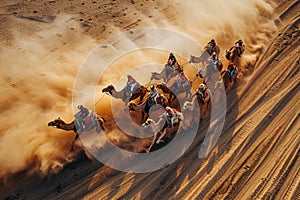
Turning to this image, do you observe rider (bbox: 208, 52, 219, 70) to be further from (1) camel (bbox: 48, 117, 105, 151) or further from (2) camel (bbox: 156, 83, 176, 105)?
(1) camel (bbox: 48, 117, 105, 151)

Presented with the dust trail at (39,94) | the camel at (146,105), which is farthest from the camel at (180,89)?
the dust trail at (39,94)

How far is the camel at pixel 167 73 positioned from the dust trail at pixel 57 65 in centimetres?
194

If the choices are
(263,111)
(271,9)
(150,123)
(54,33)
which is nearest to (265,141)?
(263,111)

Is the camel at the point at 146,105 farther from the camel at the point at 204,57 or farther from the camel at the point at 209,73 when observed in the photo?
the camel at the point at 204,57

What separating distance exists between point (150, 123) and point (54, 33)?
9.61 metres

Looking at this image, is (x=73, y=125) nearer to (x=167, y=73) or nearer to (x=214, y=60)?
(x=167, y=73)

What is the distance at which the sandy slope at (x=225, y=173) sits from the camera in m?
11.0

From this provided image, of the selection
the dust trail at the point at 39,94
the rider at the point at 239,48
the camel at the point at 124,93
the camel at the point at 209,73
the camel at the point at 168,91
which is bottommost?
the dust trail at the point at 39,94

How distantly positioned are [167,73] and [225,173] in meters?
5.02

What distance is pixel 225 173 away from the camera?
11516 millimetres

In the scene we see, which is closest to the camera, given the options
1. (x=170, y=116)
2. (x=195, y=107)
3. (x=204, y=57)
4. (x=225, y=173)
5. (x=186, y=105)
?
(x=225, y=173)

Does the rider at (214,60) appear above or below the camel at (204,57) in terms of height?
above

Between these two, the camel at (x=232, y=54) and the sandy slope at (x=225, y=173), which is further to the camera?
the camel at (x=232, y=54)

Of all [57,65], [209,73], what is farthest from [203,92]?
[57,65]
